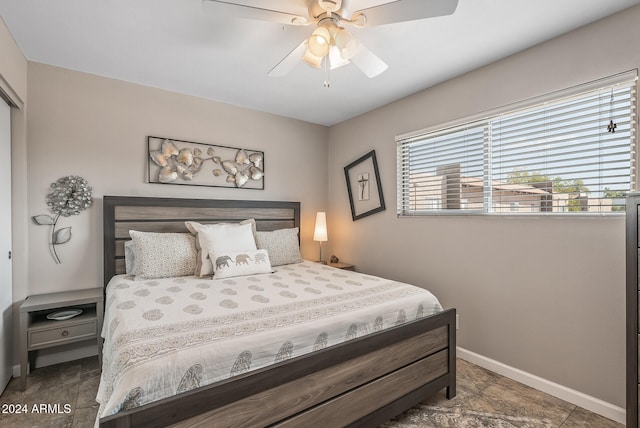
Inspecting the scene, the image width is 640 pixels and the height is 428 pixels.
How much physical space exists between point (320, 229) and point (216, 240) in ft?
4.65

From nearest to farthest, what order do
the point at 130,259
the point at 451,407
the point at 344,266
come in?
the point at 451,407 → the point at 130,259 → the point at 344,266

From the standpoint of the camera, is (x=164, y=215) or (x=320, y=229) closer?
(x=164, y=215)

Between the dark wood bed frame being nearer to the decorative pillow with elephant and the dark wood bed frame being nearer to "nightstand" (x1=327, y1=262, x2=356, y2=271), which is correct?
the decorative pillow with elephant

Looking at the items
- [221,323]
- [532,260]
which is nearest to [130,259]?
[221,323]

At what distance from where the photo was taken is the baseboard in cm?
188

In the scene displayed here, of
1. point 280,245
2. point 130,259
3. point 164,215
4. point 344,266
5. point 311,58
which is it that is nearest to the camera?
point 311,58

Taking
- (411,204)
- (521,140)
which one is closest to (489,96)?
(521,140)

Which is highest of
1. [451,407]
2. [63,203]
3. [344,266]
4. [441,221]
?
[63,203]

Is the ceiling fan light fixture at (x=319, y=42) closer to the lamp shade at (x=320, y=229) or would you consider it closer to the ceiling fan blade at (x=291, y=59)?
the ceiling fan blade at (x=291, y=59)

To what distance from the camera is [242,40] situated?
2.16m

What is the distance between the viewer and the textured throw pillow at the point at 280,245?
10.3 feet

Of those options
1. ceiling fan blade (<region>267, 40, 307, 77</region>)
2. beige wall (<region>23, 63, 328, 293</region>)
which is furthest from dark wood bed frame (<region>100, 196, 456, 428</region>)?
beige wall (<region>23, 63, 328, 293</region>)

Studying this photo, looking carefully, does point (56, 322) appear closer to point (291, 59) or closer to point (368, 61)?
point (291, 59)

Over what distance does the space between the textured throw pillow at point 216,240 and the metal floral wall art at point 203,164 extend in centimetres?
55
